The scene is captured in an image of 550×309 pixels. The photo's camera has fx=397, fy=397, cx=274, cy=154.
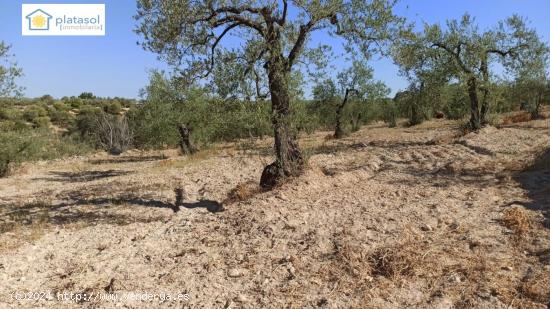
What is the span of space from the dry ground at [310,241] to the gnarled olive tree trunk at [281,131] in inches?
22.7

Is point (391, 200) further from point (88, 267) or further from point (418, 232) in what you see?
point (88, 267)

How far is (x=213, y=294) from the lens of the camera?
16.9 feet

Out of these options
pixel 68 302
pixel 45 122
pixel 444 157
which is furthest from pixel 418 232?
pixel 45 122

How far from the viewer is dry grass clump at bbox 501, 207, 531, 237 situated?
20.8 ft

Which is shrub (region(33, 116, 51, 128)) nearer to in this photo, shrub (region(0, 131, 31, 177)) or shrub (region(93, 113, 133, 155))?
shrub (region(93, 113, 133, 155))

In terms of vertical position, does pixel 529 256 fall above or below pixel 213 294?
above

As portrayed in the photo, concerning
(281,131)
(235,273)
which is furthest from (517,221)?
(281,131)

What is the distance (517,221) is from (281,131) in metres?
5.21

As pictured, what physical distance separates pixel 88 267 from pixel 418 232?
532 cm

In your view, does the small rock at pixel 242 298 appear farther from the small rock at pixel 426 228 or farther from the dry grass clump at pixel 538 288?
the small rock at pixel 426 228

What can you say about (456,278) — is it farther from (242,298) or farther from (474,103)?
(474,103)

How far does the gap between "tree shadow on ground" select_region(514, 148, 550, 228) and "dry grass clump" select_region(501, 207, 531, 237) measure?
321 mm

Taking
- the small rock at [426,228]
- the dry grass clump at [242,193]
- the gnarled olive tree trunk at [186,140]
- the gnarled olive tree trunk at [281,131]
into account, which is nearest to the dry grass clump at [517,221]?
the small rock at [426,228]

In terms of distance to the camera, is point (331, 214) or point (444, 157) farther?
point (444, 157)
